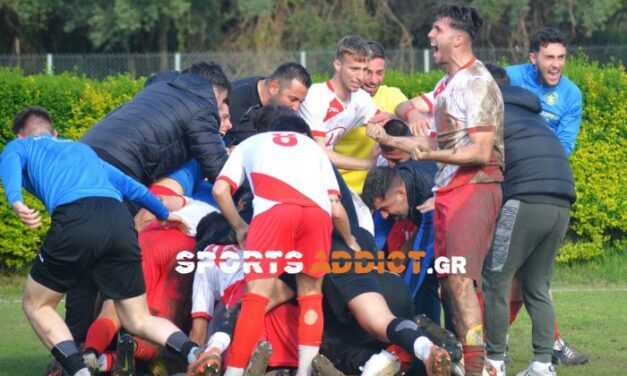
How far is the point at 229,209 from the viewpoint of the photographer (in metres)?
8.26

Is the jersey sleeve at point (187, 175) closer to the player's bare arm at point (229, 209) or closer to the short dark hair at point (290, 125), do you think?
the short dark hair at point (290, 125)

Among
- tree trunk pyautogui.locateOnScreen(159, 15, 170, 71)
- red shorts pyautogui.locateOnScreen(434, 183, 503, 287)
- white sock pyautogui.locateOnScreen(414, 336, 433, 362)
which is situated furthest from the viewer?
tree trunk pyautogui.locateOnScreen(159, 15, 170, 71)

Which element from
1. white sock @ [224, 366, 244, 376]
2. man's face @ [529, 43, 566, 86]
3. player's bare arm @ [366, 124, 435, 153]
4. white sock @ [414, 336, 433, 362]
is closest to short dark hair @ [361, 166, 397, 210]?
player's bare arm @ [366, 124, 435, 153]

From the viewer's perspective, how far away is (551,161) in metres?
8.66

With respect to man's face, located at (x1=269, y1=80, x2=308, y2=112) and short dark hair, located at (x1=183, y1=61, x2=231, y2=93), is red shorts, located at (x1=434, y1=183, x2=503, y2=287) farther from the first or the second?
short dark hair, located at (x1=183, y1=61, x2=231, y2=93)

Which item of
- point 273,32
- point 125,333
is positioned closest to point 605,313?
point 125,333

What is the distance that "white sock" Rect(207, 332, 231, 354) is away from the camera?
7.93 m

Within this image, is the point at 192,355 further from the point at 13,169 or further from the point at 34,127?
the point at 34,127

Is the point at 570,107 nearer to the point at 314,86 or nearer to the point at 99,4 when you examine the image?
the point at 314,86

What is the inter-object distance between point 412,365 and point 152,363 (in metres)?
1.82

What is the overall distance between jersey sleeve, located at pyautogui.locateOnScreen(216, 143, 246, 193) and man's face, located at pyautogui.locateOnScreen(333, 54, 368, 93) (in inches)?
73.8

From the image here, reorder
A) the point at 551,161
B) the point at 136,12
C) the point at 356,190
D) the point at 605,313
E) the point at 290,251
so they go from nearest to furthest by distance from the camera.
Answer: the point at 290,251 → the point at 551,161 → the point at 356,190 → the point at 605,313 → the point at 136,12

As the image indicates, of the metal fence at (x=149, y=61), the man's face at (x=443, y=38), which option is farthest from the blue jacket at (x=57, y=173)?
the metal fence at (x=149, y=61)

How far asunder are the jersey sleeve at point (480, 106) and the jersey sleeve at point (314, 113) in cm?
201
